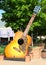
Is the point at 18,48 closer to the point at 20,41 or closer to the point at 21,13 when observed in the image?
the point at 20,41

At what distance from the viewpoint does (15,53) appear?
15281mm

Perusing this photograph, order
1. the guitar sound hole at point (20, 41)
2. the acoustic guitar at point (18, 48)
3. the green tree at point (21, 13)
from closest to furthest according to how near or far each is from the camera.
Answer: the acoustic guitar at point (18, 48) < the guitar sound hole at point (20, 41) < the green tree at point (21, 13)

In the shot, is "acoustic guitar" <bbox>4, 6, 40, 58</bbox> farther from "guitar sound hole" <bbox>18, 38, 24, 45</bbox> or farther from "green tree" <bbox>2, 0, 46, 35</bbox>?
"green tree" <bbox>2, 0, 46, 35</bbox>

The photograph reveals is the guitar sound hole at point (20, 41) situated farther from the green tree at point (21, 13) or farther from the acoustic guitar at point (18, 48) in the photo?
the green tree at point (21, 13)

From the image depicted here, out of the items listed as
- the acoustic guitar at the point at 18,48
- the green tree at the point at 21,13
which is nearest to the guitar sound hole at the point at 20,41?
the acoustic guitar at the point at 18,48

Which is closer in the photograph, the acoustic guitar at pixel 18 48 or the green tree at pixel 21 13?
the acoustic guitar at pixel 18 48

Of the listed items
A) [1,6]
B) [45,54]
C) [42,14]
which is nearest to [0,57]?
[45,54]

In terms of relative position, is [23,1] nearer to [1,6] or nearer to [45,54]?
[1,6]

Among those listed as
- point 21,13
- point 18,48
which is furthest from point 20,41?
point 21,13

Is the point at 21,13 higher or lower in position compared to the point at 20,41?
higher

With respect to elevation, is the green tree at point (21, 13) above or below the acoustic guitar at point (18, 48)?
above

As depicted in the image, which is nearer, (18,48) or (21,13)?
(18,48)

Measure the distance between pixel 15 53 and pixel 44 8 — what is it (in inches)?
295

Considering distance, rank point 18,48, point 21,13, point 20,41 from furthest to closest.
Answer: point 21,13 → point 20,41 → point 18,48
